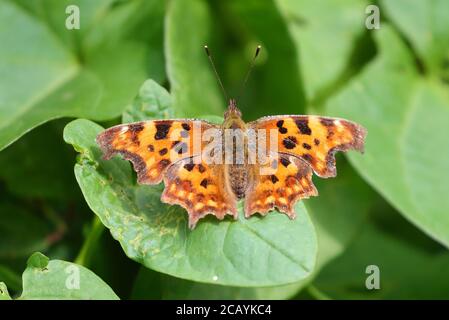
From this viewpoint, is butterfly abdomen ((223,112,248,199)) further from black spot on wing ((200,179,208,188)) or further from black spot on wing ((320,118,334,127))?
black spot on wing ((320,118,334,127))

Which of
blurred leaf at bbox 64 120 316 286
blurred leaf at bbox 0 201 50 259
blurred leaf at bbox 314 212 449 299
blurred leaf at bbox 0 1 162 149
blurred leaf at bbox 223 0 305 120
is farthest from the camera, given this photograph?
blurred leaf at bbox 223 0 305 120

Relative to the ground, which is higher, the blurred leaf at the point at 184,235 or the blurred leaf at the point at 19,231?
the blurred leaf at the point at 184,235

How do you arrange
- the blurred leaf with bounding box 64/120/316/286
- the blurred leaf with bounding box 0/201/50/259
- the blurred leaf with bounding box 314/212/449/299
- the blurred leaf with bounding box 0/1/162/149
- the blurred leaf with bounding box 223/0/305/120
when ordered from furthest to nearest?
the blurred leaf with bounding box 223/0/305/120 < the blurred leaf with bounding box 314/212/449/299 < the blurred leaf with bounding box 0/201/50/259 < the blurred leaf with bounding box 0/1/162/149 < the blurred leaf with bounding box 64/120/316/286

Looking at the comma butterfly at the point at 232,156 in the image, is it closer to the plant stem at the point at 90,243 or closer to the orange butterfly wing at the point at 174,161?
the orange butterfly wing at the point at 174,161

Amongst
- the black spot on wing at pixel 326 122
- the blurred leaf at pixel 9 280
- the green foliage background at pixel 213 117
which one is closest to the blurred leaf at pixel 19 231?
the green foliage background at pixel 213 117

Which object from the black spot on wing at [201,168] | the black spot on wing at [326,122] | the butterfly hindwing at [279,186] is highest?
the black spot on wing at [326,122]

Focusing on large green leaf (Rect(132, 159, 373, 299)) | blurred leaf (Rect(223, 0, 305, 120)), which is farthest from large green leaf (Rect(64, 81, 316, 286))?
blurred leaf (Rect(223, 0, 305, 120))

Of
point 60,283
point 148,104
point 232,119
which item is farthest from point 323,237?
point 60,283
